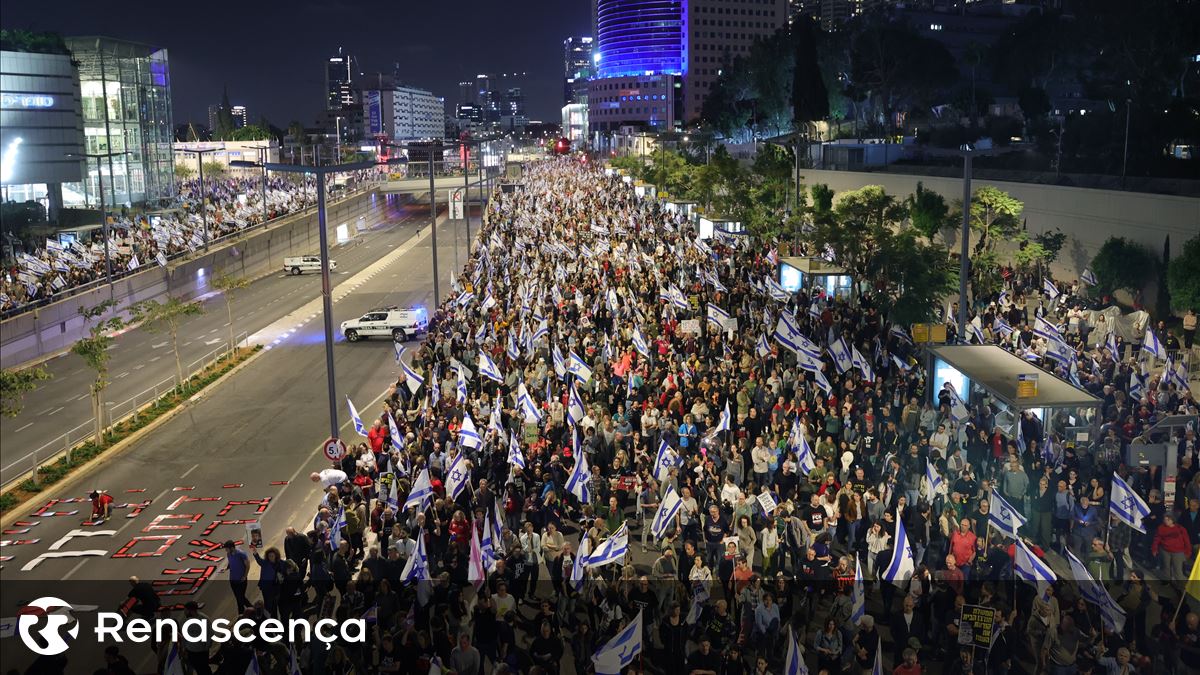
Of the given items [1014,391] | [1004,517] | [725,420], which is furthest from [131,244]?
[1004,517]

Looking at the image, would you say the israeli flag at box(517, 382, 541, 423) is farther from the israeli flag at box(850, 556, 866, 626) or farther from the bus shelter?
the israeli flag at box(850, 556, 866, 626)

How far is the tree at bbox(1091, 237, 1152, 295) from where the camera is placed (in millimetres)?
35625

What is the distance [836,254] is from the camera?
3759cm

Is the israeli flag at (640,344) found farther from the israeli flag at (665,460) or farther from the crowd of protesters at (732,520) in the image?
the israeli flag at (665,460)

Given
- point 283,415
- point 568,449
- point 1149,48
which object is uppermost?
point 1149,48

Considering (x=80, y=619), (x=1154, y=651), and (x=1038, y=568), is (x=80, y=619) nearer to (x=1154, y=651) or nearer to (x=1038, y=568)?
(x=1038, y=568)

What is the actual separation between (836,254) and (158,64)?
89818 millimetres

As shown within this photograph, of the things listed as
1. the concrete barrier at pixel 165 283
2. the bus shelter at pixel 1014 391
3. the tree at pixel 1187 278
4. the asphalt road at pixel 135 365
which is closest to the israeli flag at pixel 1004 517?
the bus shelter at pixel 1014 391

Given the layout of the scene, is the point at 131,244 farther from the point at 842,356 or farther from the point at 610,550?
the point at 610,550

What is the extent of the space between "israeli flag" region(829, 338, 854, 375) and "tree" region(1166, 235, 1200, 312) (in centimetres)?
1314

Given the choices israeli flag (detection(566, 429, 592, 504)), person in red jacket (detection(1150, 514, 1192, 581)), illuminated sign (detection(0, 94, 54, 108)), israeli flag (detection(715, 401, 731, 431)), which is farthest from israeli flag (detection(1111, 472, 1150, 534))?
illuminated sign (detection(0, 94, 54, 108))

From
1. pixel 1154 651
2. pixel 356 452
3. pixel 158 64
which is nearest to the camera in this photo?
pixel 1154 651

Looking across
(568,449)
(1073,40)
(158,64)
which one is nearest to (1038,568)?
(568,449)

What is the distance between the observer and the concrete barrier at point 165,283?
128ft
